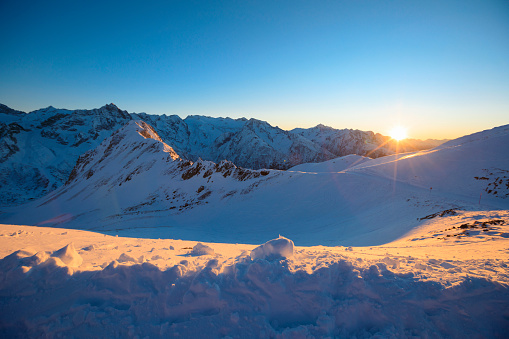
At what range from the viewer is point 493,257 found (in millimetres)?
5805

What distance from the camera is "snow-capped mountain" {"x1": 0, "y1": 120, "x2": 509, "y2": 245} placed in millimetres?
18031

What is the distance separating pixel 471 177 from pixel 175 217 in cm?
3665

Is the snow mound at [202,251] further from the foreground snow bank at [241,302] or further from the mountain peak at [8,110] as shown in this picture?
the mountain peak at [8,110]

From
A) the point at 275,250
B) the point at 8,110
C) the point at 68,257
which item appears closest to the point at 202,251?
the point at 275,250

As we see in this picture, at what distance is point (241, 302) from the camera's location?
4176mm

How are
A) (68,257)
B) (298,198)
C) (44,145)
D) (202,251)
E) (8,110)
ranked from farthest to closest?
1. (8,110)
2. (44,145)
3. (298,198)
4. (202,251)
5. (68,257)

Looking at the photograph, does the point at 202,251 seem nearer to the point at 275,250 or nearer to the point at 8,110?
the point at 275,250

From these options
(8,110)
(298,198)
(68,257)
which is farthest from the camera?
(8,110)

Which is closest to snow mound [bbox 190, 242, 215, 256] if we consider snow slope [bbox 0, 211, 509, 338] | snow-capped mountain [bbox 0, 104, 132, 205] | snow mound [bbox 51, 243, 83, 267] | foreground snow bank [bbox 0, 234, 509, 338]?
snow slope [bbox 0, 211, 509, 338]

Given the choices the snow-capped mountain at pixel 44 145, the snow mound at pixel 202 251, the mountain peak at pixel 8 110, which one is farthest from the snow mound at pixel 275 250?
the mountain peak at pixel 8 110

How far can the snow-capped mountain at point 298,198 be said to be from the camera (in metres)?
18.0

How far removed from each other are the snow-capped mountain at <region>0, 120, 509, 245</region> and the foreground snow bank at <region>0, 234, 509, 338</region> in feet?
31.2

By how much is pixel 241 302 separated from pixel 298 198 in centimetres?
2439

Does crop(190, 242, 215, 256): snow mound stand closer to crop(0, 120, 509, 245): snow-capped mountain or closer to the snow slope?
the snow slope
